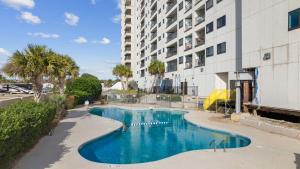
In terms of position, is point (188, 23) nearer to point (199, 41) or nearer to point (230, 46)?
point (199, 41)

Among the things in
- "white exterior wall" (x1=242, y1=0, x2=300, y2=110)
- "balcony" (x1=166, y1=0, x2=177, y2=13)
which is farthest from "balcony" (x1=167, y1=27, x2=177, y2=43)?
"white exterior wall" (x1=242, y1=0, x2=300, y2=110)

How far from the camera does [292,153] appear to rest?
12586mm

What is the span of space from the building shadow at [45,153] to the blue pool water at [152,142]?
122 centimetres

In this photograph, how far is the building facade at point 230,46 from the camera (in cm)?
1992

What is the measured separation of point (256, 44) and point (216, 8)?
16223mm

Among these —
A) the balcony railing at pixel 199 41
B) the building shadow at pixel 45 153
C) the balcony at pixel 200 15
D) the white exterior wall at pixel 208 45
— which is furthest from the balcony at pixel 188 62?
the building shadow at pixel 45 153

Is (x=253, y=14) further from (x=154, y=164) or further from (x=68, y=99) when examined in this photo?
(x=68, y=99)

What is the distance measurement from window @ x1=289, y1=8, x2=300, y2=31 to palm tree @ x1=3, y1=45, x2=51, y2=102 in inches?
629

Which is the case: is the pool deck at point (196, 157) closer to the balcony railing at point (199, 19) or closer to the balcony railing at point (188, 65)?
the balcony railing at point (199, 19)

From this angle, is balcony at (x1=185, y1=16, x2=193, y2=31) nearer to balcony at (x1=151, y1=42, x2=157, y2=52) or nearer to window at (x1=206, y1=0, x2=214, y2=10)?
window at (x1=206, y1=0, x2=214, y2=10)

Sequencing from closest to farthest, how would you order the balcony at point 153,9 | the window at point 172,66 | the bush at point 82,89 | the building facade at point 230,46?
the building facade at point 230,46
the bush at point 82,89
the window at point 172,66
the balcony at point 153,9

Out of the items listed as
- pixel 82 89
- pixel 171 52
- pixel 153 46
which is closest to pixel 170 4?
pixel 171 52

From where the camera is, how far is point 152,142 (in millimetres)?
18078

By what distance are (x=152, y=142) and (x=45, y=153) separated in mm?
7300
